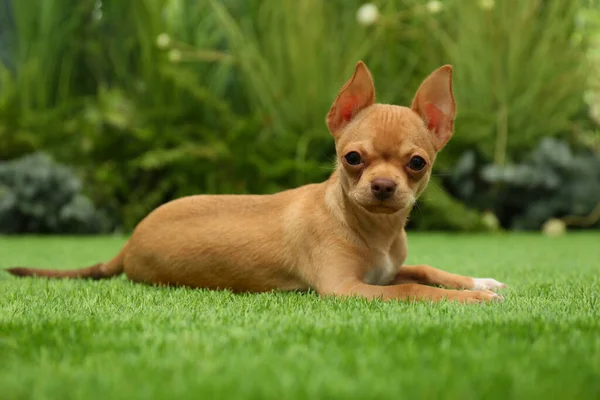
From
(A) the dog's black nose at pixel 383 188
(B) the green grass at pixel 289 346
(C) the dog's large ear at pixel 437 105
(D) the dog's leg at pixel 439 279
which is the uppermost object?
(C) the dog's large ear at pixel 437 105

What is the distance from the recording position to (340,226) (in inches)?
107

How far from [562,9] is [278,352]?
6908mm

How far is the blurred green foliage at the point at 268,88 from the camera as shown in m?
6.66

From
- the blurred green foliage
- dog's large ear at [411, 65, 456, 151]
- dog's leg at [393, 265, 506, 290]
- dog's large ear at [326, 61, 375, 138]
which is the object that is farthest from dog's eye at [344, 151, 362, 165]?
the blurred green foliage

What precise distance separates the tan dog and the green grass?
167 millimetres

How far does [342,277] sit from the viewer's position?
2584 millimetres

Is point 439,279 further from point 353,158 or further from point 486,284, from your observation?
point 353,158

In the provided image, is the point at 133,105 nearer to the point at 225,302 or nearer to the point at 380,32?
the point at 380,32

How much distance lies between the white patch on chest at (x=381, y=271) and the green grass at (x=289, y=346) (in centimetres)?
26

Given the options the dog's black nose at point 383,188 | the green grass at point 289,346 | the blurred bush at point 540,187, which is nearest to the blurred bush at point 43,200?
the blurred bush at point 540,187

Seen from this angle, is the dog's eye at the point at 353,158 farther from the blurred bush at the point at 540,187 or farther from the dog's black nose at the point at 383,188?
the blurred bush at the point at 540,187

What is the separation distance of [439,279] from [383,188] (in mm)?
780

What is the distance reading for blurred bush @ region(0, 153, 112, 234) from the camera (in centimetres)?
644

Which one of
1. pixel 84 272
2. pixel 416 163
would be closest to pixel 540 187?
pixel 416 163
